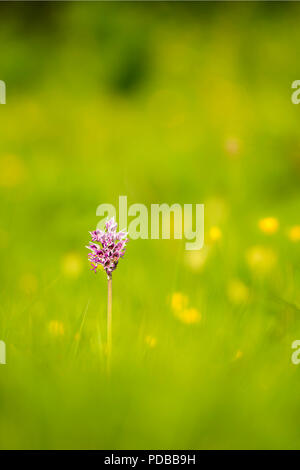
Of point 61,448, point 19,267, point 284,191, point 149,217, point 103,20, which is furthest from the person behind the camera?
point 103,20

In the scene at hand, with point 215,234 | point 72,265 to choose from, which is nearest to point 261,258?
point 215,234

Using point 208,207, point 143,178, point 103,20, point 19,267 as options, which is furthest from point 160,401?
point 103,20

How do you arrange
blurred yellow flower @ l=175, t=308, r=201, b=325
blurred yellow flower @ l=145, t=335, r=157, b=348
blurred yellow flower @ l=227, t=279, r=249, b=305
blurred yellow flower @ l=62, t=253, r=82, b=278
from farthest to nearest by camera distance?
blurred yellow flower @ l=62, t=253, r=82, b=278, blurred yellow flower @ l=227, t=279, r=249, b=305, blurred yellow flower @ l=175, t=308, r=201, b=325, blurred yellow flower @ l=145, t=335, r=157, b=348

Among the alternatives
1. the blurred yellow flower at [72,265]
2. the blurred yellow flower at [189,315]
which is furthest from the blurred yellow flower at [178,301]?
the blurred yellow flower at [72,265]

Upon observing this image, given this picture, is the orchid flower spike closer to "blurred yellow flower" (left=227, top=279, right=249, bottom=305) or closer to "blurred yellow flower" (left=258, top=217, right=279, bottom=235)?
"blurred yellow flower" (left=227, top=279, right=249, bottom=305)

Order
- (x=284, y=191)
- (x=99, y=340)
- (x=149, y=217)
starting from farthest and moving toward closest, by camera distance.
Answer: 1. (x=284, y=191)
2. (x=149, y=217)
3. (x=99, y=340)

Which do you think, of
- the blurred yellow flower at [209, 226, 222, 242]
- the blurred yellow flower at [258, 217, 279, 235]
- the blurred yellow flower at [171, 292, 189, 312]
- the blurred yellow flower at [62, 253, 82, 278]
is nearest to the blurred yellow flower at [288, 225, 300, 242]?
the blurred yellow flower at [258, 217, 279, 235]

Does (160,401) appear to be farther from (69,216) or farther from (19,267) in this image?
(69,216)
